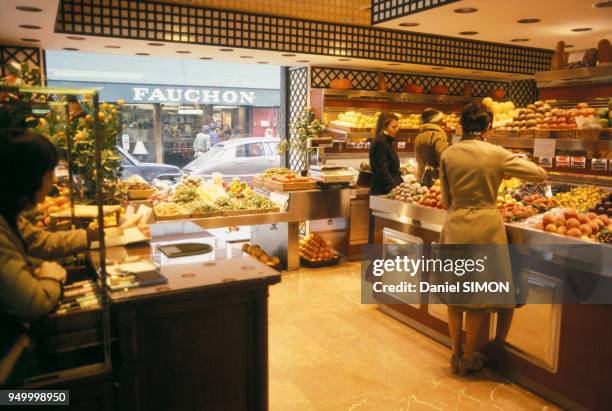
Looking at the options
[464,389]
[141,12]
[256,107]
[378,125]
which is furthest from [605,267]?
[256,107]

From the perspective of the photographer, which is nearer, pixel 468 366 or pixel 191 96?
pixel 468 366

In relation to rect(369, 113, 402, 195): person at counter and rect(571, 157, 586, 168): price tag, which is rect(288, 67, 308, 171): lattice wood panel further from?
rect(571, 157, 586, 168): price tag

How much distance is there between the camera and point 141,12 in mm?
6332

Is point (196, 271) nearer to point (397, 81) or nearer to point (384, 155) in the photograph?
point (384, 155)

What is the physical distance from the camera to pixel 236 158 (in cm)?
941

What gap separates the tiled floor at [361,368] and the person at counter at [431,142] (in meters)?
1.67

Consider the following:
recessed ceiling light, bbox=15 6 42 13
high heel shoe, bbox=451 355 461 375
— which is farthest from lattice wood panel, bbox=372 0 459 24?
recessed ceiling light, bbox=15 6 42 13

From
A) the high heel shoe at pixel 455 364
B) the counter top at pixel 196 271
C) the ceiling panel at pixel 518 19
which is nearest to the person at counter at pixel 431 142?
the ceiling panel at pixel 518 19

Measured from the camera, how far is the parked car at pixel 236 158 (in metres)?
9.34

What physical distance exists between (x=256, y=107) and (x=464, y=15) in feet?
19.0

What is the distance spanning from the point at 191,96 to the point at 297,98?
1.94m

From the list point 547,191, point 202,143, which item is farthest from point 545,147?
point 202,143

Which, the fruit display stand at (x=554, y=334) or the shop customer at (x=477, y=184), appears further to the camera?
the shop customer at (x=477, y=184)

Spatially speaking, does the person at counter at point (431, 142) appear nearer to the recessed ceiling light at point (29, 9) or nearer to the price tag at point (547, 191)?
the price tag at point (547, 191)
